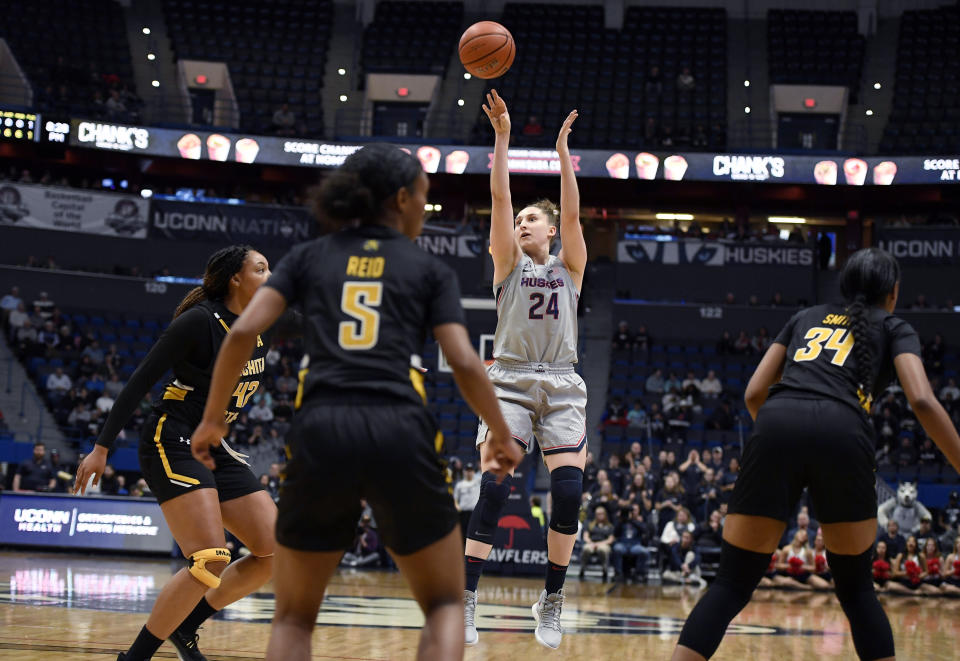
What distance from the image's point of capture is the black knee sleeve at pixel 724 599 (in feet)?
13.5

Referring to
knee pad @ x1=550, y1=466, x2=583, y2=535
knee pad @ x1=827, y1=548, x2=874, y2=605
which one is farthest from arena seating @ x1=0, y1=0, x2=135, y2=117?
knee pad @ x1=827, y1=548, x2=874, y2=605

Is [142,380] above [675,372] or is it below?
below

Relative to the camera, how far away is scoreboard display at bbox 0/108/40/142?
24.4 m

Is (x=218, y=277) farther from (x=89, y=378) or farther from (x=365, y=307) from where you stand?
(x=89, y=378)

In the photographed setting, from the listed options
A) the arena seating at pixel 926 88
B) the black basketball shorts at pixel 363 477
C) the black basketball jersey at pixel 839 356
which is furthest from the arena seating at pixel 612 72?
the black basketball shorts at pixel 363 477

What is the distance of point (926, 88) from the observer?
27.9 m

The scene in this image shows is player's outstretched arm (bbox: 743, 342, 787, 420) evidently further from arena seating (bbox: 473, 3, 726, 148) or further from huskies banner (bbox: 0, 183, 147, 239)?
huskies banner (bbox: 0, 183, 147, 239)

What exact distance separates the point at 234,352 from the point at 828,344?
2.42 metres

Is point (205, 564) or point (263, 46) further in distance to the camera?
point (263, 46)

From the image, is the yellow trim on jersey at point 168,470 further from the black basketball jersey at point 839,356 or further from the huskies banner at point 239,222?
the huskies banner at point 239,222

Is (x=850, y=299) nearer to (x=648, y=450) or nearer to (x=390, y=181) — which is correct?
(x=390, y=181)

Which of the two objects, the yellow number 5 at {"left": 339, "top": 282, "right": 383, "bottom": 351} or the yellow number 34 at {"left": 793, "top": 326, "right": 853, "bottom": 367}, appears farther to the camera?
the yellow number 34 at {"left": 793, "top": 326, "right": 853, "bottom": 367}

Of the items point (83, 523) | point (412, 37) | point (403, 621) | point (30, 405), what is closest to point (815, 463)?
point (403, 621)

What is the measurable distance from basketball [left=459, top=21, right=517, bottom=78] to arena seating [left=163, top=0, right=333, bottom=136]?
21557 millimetres
